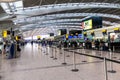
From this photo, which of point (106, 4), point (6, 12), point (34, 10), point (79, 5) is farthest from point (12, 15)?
point (106, 4)

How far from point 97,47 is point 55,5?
12.5m

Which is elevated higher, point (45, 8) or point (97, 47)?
point (45, 8)

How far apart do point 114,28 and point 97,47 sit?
4174mm

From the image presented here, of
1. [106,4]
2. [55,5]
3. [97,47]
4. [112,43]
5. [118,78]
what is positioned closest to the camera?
[118,78]

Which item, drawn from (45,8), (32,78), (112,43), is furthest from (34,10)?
(32,78)

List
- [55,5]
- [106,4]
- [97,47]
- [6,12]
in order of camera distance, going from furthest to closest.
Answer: [106,4] → [55,5] → [6,12] → [97,47]

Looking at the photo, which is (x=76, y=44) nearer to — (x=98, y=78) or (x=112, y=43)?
(x=112, y=43)

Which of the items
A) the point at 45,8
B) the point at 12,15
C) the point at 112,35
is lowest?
the point at 112,35

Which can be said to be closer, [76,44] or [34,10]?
[34,10]

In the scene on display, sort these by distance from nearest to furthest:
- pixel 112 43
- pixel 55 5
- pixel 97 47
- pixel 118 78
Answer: pixel 118 78
pixel 112 43
pixel 97 47
pixel 55 5

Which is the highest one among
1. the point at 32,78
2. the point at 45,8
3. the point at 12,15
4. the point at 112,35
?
the point at 45,8

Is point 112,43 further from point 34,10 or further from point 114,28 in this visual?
point 34,10

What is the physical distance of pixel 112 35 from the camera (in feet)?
65.2

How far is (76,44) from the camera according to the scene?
3142 cm
